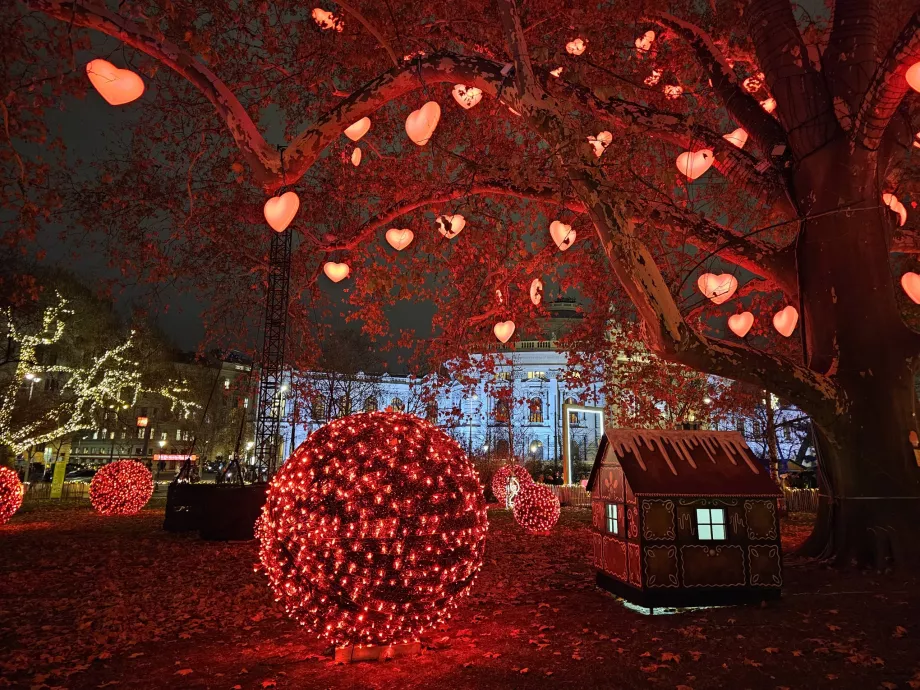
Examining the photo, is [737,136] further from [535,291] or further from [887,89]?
[535,291]

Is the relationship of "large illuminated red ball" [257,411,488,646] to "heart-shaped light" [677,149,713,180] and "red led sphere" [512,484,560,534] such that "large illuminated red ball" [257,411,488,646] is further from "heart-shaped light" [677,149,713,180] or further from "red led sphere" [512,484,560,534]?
"red led sphere" [512,484,560,534]

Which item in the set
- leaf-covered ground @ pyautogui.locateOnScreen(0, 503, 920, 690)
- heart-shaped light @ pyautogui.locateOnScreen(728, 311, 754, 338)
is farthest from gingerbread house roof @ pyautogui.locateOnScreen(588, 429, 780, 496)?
heart-shaped light @ pyautogui.locateOnScreen(728, 311, 754, 338)

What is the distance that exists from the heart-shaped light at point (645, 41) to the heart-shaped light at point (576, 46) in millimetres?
1140

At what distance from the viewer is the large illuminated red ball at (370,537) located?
457cm

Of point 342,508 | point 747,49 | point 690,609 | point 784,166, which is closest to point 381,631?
point 342,508

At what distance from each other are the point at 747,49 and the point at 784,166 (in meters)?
2.96

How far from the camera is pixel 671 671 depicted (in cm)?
459

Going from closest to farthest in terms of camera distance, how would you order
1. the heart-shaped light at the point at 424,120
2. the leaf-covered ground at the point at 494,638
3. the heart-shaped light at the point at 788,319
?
the leaf-covered ground at the point at 494,638 → the heart-shaped light at the point at 424,120 → the heart-shaped light at the point at 788,319

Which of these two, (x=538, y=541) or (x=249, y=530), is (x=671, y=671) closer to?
(x=538, y=541)

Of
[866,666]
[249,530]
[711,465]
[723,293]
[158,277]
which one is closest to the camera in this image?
[866,666]

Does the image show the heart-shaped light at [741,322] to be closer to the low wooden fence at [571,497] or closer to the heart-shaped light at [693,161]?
the heart-shaped light at [693,161]

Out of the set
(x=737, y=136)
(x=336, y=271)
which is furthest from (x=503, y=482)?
(x=737, y=136)

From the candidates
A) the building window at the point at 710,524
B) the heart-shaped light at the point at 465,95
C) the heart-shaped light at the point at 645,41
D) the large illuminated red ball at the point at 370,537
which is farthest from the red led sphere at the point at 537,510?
the heart-shaped light at the point at 645,41

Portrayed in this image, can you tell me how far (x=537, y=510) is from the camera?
14.1 metres
